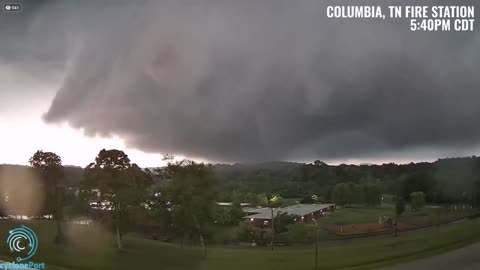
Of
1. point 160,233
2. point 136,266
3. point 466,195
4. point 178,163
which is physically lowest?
point 136,266

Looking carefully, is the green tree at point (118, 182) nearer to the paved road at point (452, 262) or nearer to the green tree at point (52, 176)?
the green tree at point (52, 176)

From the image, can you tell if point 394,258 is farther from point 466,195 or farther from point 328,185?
point 466,195

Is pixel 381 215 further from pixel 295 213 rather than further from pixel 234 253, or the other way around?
pixel 234 253

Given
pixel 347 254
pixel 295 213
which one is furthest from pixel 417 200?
pixel 295 213

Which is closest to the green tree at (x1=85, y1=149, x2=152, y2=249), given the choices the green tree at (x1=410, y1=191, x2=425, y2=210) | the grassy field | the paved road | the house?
the grassy field

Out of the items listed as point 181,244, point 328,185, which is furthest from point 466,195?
point 181,244

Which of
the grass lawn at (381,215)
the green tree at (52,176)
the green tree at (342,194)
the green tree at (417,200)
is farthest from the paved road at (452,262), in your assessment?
the green tree at (52,176)
